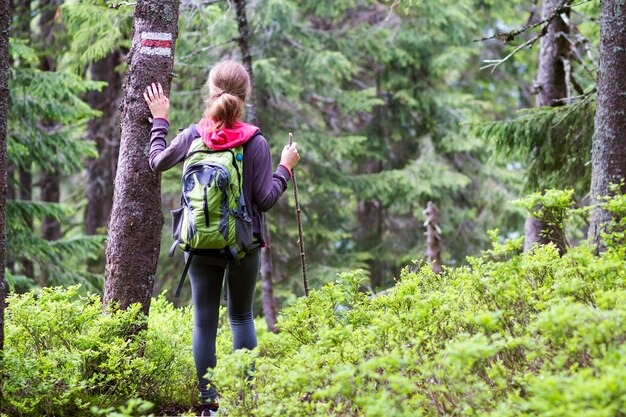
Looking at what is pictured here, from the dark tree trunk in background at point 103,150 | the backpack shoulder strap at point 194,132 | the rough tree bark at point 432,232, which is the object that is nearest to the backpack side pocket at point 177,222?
the backpack shoulder strap at point 194,132

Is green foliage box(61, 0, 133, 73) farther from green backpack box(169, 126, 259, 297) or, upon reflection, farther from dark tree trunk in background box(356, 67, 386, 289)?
dark tree trunk in background box(356, 67, 386, 289)

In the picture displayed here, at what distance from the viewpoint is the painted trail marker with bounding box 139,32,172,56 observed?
4.76 meters

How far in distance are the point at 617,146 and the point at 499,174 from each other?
1174 centimetres

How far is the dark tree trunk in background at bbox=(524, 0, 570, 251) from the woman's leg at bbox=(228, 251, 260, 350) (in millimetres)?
5281

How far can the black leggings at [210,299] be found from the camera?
13.5ft

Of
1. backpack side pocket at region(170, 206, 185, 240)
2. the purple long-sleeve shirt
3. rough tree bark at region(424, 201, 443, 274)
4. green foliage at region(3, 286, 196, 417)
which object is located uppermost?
the purple long-sleeve shirt

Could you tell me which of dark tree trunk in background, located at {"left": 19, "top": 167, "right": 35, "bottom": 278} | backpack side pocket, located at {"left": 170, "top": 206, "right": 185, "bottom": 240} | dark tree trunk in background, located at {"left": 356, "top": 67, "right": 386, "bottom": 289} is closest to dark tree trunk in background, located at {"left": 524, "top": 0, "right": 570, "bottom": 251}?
backpack side pocket, located at {"left": 170, "top": 206, "right": 185, "bottom": 240}

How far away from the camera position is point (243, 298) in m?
4.23

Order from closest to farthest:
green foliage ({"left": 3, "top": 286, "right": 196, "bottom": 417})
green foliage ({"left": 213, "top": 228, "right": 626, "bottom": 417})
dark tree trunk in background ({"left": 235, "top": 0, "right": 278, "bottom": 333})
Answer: green foliage ({"left": 213, "top": 228, "right": 626, "bottom": 417}) < green foliage ({"left": 3, "top": 286, "right": 196, "bottom": 417}) < dark tree trunk in background ({"left": 235, "top": 0, "right": 278, "bottom": 333})

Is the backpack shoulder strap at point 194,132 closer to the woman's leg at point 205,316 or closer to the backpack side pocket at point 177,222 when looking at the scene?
the backpack side pocket at point 177,222

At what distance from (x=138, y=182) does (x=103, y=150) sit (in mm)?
10320

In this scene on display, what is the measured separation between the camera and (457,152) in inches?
691

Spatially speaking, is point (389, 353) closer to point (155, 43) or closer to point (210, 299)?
point (210, 299)

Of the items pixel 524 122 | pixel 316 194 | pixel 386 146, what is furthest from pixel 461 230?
pixel 524 122
